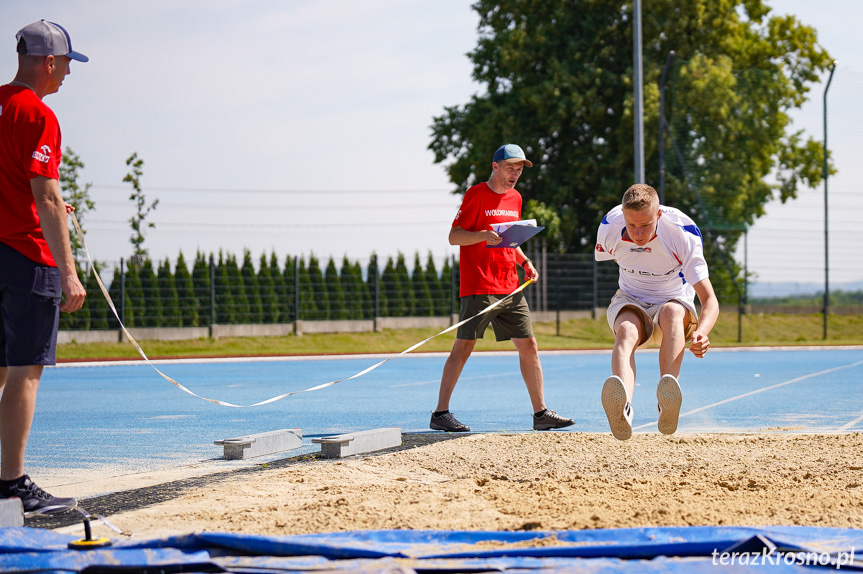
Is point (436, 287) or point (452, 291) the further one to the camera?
point (436, 287)

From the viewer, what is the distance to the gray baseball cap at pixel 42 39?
4.73 m

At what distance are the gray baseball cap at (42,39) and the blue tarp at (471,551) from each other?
257 cm

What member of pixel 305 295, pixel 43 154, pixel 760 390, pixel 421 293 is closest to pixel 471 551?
pixel 43 154

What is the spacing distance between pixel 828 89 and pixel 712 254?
649 cm

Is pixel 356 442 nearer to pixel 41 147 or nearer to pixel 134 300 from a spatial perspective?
pixel 41 147

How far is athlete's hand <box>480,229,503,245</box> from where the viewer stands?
724 cm

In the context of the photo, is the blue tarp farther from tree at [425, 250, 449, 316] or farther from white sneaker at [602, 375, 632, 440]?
tree at [425, 250, 449, 316]

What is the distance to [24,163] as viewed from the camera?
15.1 ft

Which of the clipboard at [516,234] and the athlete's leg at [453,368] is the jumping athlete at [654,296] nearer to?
the clipboard at [516,234]

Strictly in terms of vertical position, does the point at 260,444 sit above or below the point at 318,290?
below

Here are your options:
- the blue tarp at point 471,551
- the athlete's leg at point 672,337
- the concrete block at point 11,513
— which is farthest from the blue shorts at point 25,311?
the athlete's leg at point 672,337

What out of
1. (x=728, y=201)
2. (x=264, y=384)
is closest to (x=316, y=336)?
(x=264, y=384)

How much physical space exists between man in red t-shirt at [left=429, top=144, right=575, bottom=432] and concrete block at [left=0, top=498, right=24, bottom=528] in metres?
3.80

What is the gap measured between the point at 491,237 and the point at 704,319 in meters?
2.10
